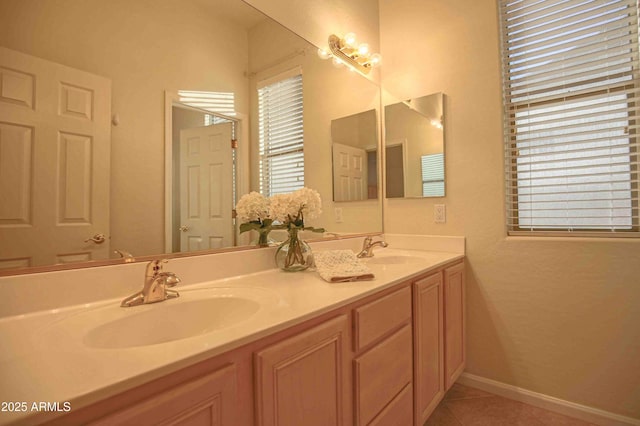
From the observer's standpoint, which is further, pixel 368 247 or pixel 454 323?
pixel 368 247

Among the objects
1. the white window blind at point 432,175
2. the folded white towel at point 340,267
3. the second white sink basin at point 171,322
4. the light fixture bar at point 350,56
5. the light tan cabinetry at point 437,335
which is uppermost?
the light fixture bar at point 350,56

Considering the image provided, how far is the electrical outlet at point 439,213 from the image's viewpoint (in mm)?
1892

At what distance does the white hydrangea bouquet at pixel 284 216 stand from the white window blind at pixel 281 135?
9 cm

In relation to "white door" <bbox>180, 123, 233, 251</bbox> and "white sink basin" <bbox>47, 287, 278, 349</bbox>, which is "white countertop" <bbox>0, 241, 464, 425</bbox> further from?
"white door" <bbox>180, 123, 233, 251</bbox>

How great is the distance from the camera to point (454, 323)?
64.1 inches

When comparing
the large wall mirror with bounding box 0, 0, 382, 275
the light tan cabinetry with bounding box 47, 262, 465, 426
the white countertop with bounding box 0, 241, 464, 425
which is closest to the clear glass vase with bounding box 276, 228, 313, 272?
the large wall mirror with bounding box 0, 0, 382, 275

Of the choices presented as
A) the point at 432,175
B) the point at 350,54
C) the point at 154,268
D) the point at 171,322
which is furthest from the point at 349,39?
the point at 171,322

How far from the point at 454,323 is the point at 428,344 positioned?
36 cm

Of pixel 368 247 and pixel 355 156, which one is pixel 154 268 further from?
pixel 355 156

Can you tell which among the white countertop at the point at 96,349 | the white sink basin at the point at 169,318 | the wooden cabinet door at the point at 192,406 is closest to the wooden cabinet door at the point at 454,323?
the white countertop at the point at 96,349

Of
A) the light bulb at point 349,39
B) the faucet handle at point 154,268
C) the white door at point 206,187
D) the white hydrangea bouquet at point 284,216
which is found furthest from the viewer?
the light bulb at point 349,39

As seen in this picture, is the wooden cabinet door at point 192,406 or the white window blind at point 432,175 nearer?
the wooden cabinet door at point 192,406

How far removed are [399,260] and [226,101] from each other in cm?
128

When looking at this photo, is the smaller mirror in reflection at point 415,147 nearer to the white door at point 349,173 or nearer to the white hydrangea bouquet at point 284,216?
the white door at point 349,173
